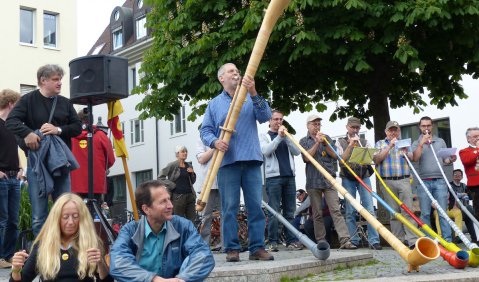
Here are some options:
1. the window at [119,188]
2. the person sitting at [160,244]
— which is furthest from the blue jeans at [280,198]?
the window at [119,188]

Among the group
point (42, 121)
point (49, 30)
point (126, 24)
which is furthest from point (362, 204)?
point (126, 24)

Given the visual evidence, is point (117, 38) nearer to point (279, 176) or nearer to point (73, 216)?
point (279, 176)

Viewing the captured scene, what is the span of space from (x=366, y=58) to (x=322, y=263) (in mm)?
5747

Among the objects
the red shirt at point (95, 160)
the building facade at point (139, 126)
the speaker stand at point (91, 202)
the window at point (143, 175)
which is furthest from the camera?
the window at point (143, 175)

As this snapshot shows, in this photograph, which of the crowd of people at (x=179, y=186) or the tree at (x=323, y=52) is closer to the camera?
the crowd of people at (x=179, y=186)

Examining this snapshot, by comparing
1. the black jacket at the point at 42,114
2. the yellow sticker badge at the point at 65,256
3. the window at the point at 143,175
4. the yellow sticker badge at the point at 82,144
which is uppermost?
the window at the point at 143,175

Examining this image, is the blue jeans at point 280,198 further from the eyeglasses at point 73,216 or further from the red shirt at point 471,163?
the eyeglasses at point 73,216

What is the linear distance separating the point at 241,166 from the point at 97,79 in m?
2.21

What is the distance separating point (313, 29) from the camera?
12320 millimetres

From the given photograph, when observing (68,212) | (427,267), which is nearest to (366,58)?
(427,267)

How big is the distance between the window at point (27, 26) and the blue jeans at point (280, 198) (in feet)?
88.0

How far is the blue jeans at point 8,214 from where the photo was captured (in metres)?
8.59

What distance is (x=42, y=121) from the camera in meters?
7.82

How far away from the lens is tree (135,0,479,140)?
39.7ft
